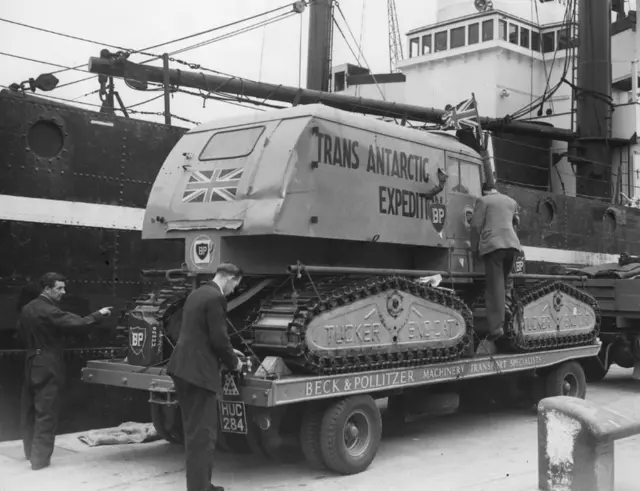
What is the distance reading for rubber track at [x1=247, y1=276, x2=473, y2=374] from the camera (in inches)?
282

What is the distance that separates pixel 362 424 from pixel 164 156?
491cm

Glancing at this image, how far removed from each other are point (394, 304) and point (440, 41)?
16428 mm

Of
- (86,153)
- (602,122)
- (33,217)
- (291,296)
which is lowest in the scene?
(291,296)

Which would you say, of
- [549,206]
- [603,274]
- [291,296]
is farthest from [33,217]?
[549,206]

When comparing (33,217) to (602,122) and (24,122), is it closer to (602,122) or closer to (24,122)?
(24,122)

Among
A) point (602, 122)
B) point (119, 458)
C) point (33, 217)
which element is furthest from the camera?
point (602, 122)

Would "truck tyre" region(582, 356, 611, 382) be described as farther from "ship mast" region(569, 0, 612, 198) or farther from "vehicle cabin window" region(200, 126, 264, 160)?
"vehicle cabin window" region(200, 126, 264, 160)

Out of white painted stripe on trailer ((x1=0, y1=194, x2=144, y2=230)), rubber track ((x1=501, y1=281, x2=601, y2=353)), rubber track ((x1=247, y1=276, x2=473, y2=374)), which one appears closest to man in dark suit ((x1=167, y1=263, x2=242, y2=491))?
rubber track ((x1=247, y1=276, x2=473, y2=374))

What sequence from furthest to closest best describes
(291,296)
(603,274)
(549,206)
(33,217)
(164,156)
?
(549,206) < (603,274) < (164,156) < (33,217) < (291,296)

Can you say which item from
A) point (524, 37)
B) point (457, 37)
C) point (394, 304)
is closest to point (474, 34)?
point (457, 37)

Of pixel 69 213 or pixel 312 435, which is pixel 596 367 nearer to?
pixel 312 435

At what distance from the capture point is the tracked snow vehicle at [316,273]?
24.2 feet

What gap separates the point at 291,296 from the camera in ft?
25.1

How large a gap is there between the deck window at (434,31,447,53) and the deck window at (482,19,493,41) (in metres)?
1.19
